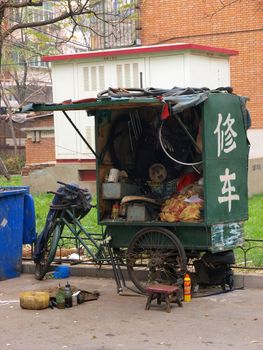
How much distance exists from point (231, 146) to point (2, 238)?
11.2ft

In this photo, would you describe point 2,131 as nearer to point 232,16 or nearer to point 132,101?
point 232,16

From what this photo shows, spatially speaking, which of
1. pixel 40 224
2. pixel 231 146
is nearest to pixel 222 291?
pixel 231 146

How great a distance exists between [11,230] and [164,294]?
2.94 m

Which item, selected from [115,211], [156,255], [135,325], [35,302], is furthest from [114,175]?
[135,325]

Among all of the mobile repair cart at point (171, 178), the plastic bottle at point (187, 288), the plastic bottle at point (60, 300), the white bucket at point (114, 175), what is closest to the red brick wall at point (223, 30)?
the mobile repair cart at point (171, 178)

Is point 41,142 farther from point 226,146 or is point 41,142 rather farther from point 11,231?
point 226,146

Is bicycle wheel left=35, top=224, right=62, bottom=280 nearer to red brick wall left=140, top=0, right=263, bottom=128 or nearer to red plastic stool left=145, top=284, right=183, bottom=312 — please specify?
red plastic stool left=145, top=284, right=183, bottom=312

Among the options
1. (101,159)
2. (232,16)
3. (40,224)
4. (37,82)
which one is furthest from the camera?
(37,82)

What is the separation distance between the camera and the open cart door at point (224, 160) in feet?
25.6

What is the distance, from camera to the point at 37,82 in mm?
45469

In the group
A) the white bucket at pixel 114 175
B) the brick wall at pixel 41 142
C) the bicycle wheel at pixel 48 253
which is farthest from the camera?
the brick wall at pixel 41 142

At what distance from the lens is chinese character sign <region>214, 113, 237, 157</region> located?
7934 millimetres

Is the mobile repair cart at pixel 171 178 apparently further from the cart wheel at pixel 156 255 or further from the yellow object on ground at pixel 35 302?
the yellow object on ground at pixel 35 302

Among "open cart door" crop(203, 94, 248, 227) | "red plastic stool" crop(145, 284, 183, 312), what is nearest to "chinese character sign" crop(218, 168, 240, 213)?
"open cart door" crop(203, 94, 248, 227)
